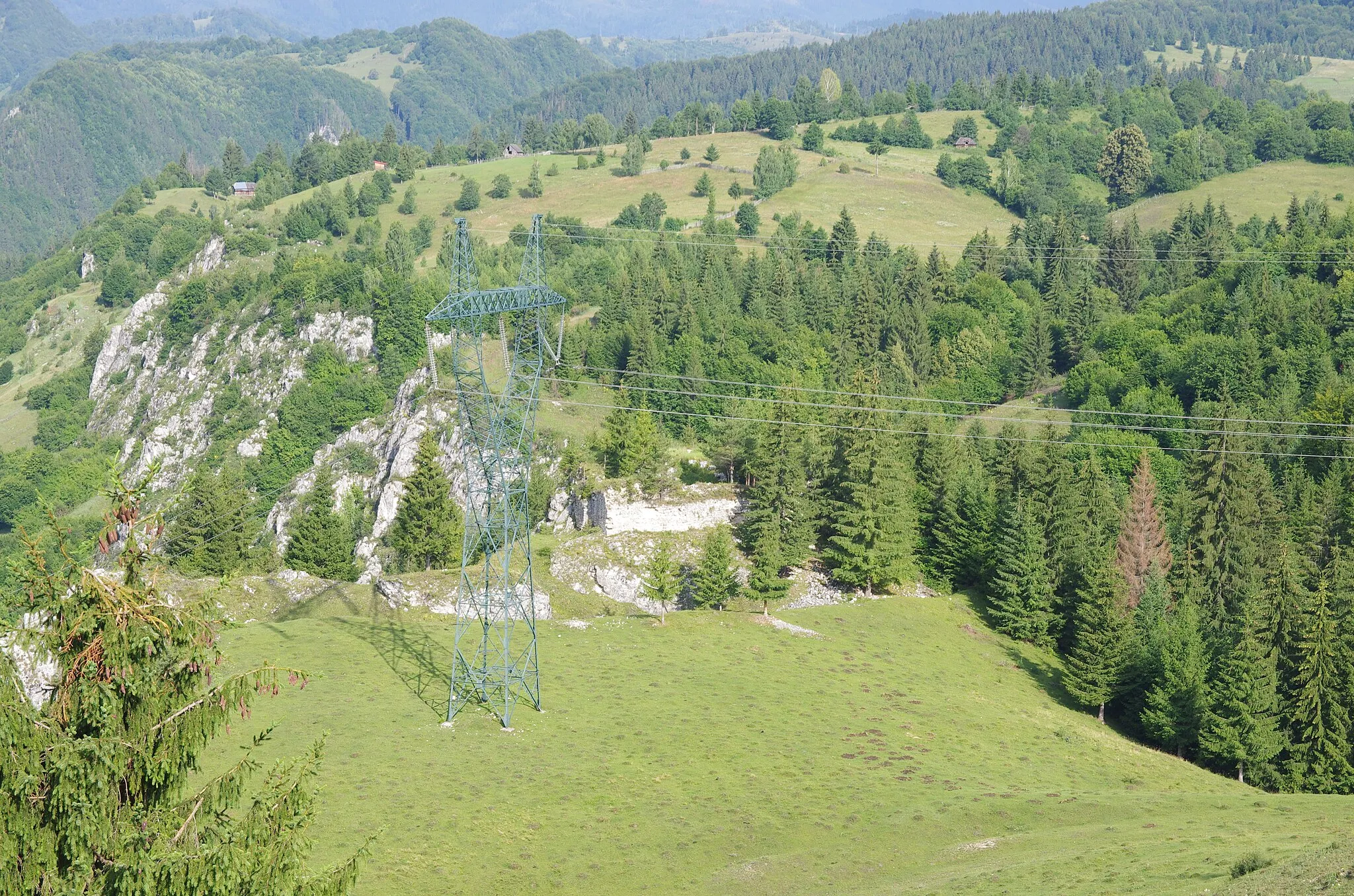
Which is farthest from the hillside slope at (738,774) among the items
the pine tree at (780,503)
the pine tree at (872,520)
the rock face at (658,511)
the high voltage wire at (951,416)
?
the high voltage wire at (951,416)

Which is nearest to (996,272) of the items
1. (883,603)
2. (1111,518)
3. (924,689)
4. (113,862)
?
(1111,518)

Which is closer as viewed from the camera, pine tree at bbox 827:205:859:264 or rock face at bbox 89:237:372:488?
rock face at bbox 89:237:372:488

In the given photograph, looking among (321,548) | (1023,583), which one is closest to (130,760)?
(321,548)

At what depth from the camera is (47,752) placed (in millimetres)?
20047

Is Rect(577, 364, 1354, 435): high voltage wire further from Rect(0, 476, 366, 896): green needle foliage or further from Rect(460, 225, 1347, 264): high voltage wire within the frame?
Rect(0, 476, 366, 896): green needle foliage

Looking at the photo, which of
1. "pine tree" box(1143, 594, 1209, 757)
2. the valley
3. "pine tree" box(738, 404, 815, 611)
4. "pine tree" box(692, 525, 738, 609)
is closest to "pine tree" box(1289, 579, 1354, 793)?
the valley

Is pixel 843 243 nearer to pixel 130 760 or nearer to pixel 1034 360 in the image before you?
pixel 1034 360

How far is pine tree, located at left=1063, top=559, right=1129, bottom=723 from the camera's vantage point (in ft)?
255

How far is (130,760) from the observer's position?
823 inches

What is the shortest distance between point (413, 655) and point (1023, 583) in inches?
1733

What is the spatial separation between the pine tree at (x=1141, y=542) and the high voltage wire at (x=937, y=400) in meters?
7.98

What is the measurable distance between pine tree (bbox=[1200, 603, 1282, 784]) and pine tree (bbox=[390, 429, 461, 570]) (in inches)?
2018

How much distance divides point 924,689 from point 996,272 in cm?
11414

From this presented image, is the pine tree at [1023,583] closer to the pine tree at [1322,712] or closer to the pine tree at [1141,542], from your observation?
the pine tree at [1141,542]
